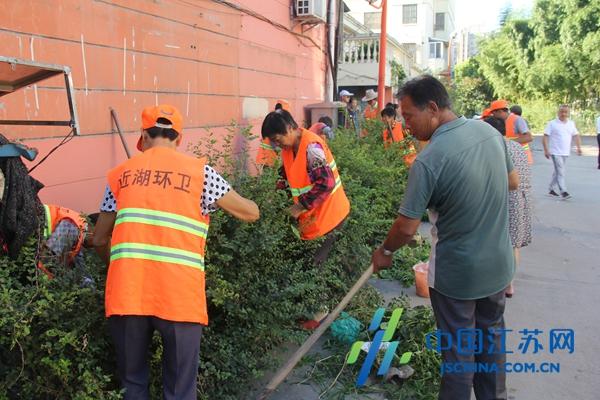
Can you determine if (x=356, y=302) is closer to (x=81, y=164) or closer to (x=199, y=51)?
(x=81, y=164)

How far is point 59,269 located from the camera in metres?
2.62

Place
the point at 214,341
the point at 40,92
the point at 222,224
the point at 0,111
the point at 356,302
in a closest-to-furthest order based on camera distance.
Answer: the point at 214,341 < the point at 222,224 < the point at 0,111 < the point at 40,92 < the point at 356,302

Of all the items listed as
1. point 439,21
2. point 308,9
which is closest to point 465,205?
point 308,9

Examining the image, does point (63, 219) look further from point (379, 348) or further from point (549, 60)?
point (549, 60)

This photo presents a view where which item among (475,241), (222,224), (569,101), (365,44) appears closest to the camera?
(475,241)

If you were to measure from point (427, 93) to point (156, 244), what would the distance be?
1.46 m

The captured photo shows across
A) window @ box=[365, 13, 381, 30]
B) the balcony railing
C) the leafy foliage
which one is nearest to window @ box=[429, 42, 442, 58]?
window @ box=[365, 13, 381, 30]

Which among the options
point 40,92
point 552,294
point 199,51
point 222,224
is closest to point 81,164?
point 40,92

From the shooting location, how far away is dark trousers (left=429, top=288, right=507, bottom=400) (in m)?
2.66

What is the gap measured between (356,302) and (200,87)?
3.27m

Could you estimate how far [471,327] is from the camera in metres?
2.70

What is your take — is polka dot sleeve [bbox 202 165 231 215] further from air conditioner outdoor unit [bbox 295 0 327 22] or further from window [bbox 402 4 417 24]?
window [bbox 402 4 417 24]

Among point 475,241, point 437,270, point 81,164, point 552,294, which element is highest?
point 81,164

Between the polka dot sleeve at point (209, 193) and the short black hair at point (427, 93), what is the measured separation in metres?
1.03
